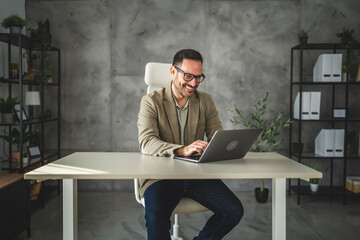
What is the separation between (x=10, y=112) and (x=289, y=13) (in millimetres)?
3254

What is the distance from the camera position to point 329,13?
13.8ft

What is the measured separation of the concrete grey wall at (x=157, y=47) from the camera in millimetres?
4203

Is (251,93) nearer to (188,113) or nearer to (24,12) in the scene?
(188,113)

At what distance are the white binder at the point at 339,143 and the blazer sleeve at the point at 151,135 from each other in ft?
8.26

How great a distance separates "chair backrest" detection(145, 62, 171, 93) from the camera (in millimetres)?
2547

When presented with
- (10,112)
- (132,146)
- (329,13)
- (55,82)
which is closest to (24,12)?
(55,82)

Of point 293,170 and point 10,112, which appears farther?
point 10,112

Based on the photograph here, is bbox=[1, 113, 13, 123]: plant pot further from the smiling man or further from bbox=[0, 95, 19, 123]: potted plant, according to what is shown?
the smiling man

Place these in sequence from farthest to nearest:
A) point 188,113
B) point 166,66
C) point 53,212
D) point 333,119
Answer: point 333,119
point 53,212
point 166,66
point 188,113

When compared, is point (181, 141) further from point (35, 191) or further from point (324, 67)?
point (324, 67)

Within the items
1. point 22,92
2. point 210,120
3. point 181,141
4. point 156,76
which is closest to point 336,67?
point 210,120

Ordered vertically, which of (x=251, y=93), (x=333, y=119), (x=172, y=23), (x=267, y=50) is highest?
(x=172, y=23)

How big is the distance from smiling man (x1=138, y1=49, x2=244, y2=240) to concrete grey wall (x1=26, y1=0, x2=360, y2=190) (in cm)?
189

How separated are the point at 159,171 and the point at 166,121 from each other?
0.68m
